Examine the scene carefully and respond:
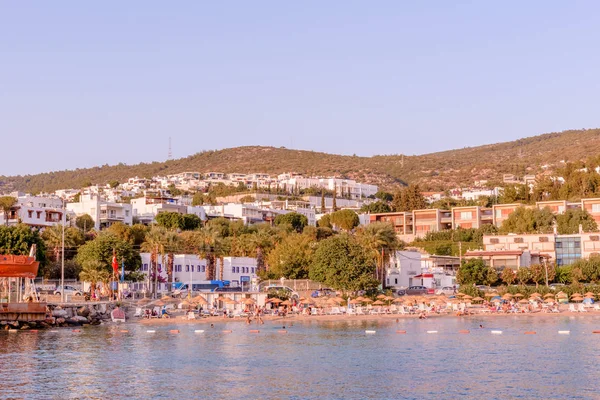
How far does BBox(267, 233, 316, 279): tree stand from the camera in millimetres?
→ 91188

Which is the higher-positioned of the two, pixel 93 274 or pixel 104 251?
pixel 104 251

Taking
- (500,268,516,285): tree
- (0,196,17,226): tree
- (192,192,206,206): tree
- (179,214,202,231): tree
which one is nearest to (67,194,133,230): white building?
(179,214,202,231): tree

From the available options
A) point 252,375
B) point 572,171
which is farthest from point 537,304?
point 572,171

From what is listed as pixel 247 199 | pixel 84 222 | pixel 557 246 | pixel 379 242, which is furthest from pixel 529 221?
pixel 247 199

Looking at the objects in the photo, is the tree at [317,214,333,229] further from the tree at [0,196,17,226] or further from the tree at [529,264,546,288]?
the tree at [529,264,546,288]

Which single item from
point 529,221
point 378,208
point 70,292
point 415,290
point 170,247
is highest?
point 378,208

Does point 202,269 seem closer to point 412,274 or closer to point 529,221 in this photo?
point 412,274

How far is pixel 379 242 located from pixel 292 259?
989cm

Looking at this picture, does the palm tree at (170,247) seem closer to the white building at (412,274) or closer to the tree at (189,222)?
the white building at (412,274)

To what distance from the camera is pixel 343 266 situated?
80.4m

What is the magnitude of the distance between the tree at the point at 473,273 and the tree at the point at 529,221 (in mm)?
22791

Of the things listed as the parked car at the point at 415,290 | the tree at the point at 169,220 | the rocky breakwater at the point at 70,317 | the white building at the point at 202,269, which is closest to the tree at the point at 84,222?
the tree at the point at 169,220

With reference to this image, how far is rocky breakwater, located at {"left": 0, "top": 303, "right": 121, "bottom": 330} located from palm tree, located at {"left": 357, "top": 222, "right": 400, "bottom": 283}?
28915mm

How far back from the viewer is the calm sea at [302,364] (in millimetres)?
35969
